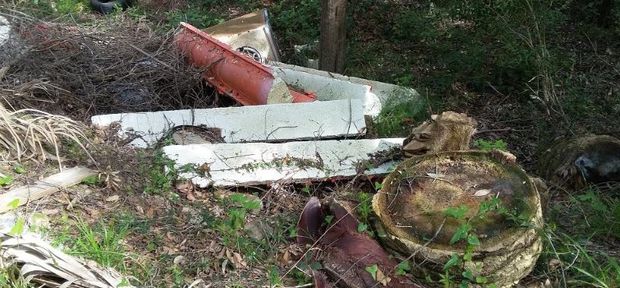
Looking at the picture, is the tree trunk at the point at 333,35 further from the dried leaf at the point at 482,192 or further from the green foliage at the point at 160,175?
the dried leaf at the point at 482,192

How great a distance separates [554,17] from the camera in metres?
5.21

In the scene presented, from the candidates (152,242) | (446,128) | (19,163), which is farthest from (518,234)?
(19,163)

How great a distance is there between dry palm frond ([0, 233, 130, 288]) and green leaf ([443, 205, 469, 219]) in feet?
5.20

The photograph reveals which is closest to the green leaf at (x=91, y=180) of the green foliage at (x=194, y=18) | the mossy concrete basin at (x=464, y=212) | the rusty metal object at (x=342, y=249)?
the rusty metal object at (x=342, y=249)

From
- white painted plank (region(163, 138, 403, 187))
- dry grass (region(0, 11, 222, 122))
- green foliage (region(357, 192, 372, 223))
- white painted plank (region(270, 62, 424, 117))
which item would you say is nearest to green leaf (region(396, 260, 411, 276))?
green foliage (region(357, 192, 372, 223))

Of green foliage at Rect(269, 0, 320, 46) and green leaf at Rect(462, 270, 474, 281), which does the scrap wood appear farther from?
green foliage at Rect(269, 0, 320, 46)

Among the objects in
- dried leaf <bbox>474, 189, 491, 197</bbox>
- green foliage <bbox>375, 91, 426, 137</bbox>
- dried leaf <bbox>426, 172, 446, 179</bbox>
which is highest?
dried leaf <bbox>474, 189, 491, 197</bbox>

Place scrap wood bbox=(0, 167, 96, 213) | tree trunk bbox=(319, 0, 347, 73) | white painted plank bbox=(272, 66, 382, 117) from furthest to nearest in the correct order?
tree trunk bbox=(319, 0, 347, 73) → white painted plank bbox=(272, 66, 382, 117) → scrap wood bbox=(0, 167, 96, 213)

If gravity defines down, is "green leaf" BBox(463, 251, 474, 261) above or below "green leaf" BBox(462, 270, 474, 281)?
above

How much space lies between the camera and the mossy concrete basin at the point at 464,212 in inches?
114

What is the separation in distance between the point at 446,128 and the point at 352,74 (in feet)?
7.97

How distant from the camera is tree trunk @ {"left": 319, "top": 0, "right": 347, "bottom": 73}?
5492mm

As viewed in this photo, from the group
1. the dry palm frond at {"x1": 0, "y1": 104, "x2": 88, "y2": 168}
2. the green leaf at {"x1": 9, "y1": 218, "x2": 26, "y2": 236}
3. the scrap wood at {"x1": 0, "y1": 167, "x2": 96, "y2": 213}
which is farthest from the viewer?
the dry palm frond at {"x1": 0, "y1": 104, "x2": 88, "y2": 168}

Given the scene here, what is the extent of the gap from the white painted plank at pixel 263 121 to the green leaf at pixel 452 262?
1761 mm
